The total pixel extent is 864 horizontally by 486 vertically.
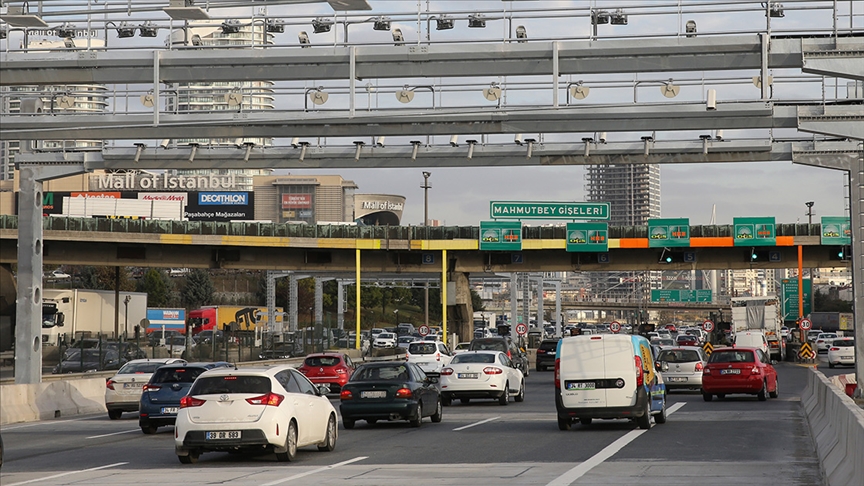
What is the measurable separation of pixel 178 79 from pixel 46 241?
127 feet

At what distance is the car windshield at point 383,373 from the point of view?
23.4 meters

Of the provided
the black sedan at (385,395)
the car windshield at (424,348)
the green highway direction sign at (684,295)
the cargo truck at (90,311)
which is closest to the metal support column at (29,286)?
the black sedan at (385,395)

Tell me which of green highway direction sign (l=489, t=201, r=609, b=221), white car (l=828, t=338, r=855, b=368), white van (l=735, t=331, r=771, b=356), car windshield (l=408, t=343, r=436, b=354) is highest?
green highway direction sign (l=489, t=201, r=609, b=221)

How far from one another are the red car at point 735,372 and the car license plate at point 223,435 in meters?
18.3

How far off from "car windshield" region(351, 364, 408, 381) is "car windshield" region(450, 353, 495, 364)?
6.58 metres

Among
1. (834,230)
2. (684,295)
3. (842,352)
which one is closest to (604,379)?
(842,352)

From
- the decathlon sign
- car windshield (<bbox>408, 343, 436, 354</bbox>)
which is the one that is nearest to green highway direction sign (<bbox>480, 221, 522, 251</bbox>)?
car windshield (<bbox>408, 343, 436, 354</bbox>)

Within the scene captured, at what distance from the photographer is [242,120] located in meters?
24.4

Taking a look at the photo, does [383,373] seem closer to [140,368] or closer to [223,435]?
[223,435]

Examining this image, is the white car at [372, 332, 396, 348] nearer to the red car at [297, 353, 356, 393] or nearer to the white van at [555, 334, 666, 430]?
the red car at [297, 353, 356, 393]

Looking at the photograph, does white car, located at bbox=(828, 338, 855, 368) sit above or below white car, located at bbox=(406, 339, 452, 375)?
below

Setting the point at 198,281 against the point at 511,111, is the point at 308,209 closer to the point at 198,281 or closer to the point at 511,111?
the point at 198,281

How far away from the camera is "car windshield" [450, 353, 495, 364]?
3002cm

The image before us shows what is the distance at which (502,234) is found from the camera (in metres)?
65.8
